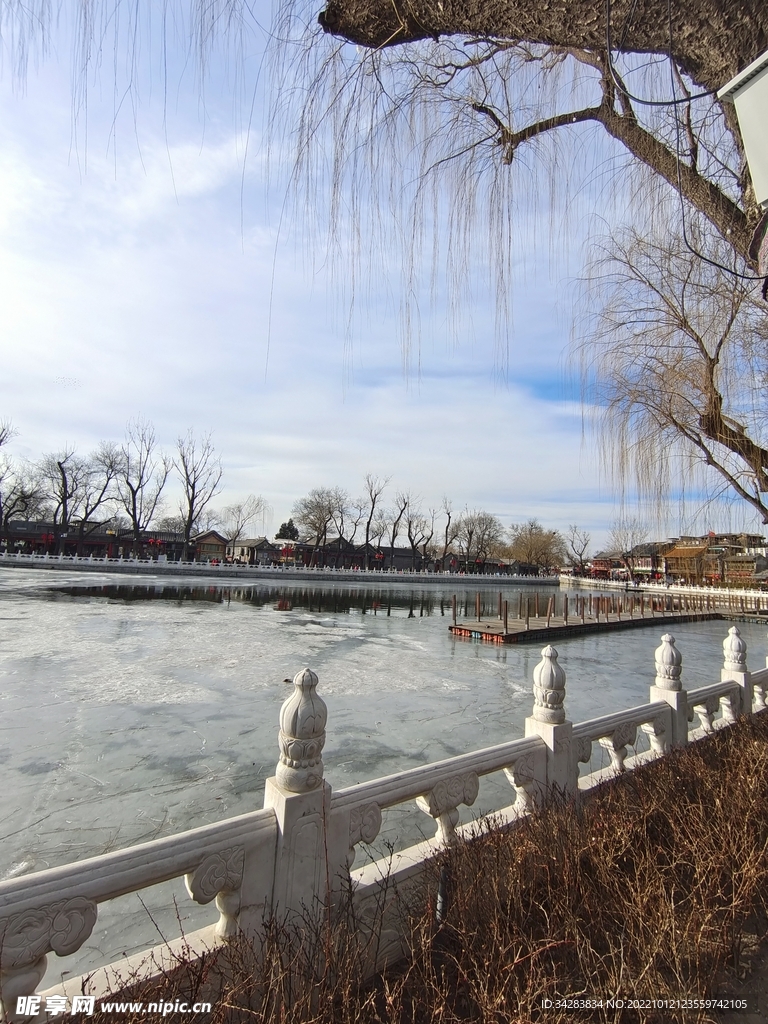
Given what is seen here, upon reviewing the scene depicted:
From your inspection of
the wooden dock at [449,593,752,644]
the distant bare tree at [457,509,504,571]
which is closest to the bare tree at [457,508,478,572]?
the distant bare tree at [457,509,504,571]

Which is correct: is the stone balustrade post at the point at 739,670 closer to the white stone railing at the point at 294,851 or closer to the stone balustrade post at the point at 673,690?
the stone balustrade post at the point at 673,690

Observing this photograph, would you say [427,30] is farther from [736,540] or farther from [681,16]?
[736,540]

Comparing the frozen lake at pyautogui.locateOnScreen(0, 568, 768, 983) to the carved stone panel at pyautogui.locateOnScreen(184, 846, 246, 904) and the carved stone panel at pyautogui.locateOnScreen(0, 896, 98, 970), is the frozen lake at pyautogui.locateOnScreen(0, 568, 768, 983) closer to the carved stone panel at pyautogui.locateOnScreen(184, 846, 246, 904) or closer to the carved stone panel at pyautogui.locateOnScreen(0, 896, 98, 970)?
the carved stone panel at pyautogui.locateOnScreen(184, 846, 246, 904)

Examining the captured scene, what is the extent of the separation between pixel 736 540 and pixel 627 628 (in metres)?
15.4

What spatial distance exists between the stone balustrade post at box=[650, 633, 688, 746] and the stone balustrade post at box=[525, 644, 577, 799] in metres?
1.40

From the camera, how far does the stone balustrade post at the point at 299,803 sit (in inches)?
76.5

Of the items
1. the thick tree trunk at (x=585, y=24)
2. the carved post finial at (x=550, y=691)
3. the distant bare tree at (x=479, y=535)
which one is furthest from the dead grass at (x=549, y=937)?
the distant bare tree at (x=479, y=535)

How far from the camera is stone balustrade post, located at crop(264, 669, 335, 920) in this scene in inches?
76.5

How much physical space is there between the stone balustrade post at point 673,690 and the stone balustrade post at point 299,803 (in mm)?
3087

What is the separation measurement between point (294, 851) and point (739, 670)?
4668 millimetres

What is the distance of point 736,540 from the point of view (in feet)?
18.8

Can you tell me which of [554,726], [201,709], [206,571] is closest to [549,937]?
[554,726]

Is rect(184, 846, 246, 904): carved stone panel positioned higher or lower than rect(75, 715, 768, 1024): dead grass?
higher

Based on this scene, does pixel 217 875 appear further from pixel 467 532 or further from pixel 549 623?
pixel 467 532
